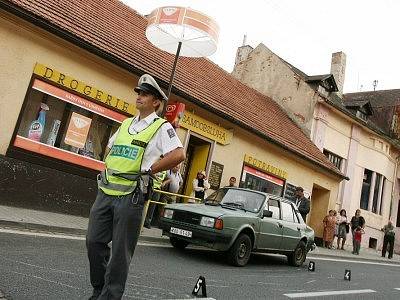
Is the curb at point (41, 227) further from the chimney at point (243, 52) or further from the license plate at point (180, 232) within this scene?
the chimney at point (243, 52)

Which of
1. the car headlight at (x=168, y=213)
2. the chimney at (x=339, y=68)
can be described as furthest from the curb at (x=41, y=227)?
the chimney at (x=339, y=68)

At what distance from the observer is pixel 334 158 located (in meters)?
23.8

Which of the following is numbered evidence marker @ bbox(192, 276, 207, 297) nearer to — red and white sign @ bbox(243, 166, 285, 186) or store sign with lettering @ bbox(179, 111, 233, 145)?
store sign with lettering @ bbox(179, 111, 233, 145)

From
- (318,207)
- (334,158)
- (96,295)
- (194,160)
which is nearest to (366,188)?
(334,158)

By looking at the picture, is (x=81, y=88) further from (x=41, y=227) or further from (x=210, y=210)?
(x=210, y=210)

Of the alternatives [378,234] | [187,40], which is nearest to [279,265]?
[187,40]

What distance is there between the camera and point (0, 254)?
5352 mm

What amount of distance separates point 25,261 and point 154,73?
831 centimetres

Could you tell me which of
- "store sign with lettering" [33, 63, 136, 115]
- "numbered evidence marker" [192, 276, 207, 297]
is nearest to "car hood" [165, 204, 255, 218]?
"numbered evidence marker" [192, 276, 207, 297]

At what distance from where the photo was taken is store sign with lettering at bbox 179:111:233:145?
13.7 metres

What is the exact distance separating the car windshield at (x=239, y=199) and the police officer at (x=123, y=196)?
5823 millimetres

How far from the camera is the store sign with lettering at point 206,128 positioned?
540 inches

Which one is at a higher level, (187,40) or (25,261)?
(187,40)

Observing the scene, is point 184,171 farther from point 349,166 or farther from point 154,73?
point 349,166
